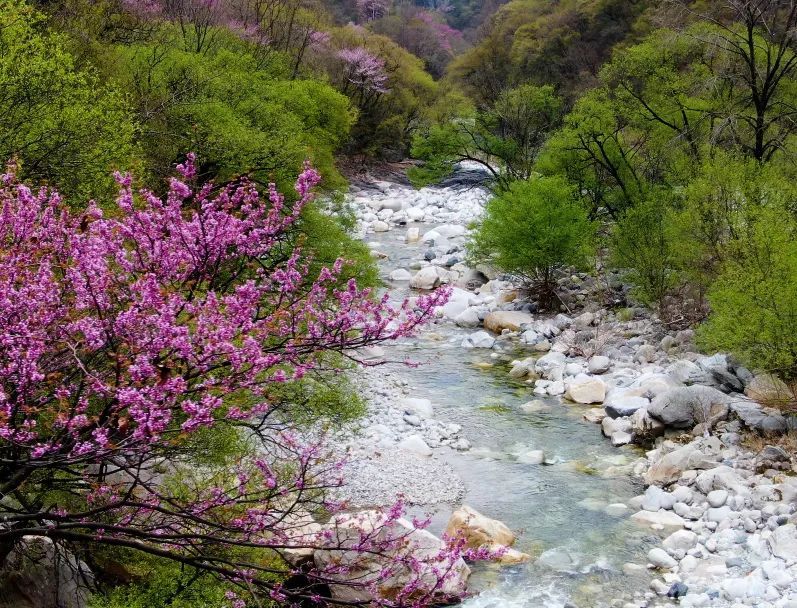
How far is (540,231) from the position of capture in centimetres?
2380

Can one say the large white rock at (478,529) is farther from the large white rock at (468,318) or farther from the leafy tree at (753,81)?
the large white rock at (468,318)

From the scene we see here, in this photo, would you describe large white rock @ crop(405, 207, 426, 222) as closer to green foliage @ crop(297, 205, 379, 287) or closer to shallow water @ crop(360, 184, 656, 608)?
shallow water @ crop(360, 184, 656, 608)

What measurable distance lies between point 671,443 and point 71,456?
1212 centimetres

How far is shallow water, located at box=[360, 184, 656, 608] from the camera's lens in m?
10.2

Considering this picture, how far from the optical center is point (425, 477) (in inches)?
535

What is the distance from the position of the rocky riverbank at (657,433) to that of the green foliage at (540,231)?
1.24 meters

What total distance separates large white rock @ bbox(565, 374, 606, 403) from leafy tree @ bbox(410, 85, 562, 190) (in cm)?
1511

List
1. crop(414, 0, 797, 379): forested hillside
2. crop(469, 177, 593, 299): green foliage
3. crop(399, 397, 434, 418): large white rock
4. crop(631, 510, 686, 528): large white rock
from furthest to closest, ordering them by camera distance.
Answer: crop(469, 177, 593, 299): green foliage < crop(399, 397, 434, 418): large white rock < crop(414, 0, 797, 379): forested hillside < crop(631, 510, 686, 528): large white rock

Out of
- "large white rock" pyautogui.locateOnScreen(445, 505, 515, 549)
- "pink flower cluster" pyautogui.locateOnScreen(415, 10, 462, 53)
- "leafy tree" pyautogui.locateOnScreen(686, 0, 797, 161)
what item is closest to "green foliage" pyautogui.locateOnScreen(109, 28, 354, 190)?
"large white rock" pyautogui.locateOnScreen(445, 505, 515, 549)

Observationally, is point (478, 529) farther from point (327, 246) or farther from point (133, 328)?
point (327, 246)

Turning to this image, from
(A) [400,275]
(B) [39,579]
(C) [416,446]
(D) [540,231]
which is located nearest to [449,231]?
(A) [400,275]

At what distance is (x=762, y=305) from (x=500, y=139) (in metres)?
21.1

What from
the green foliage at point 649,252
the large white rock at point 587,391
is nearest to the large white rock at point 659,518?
the large white rock at point 587,391

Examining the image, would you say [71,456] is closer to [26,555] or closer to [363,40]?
[26,555]
